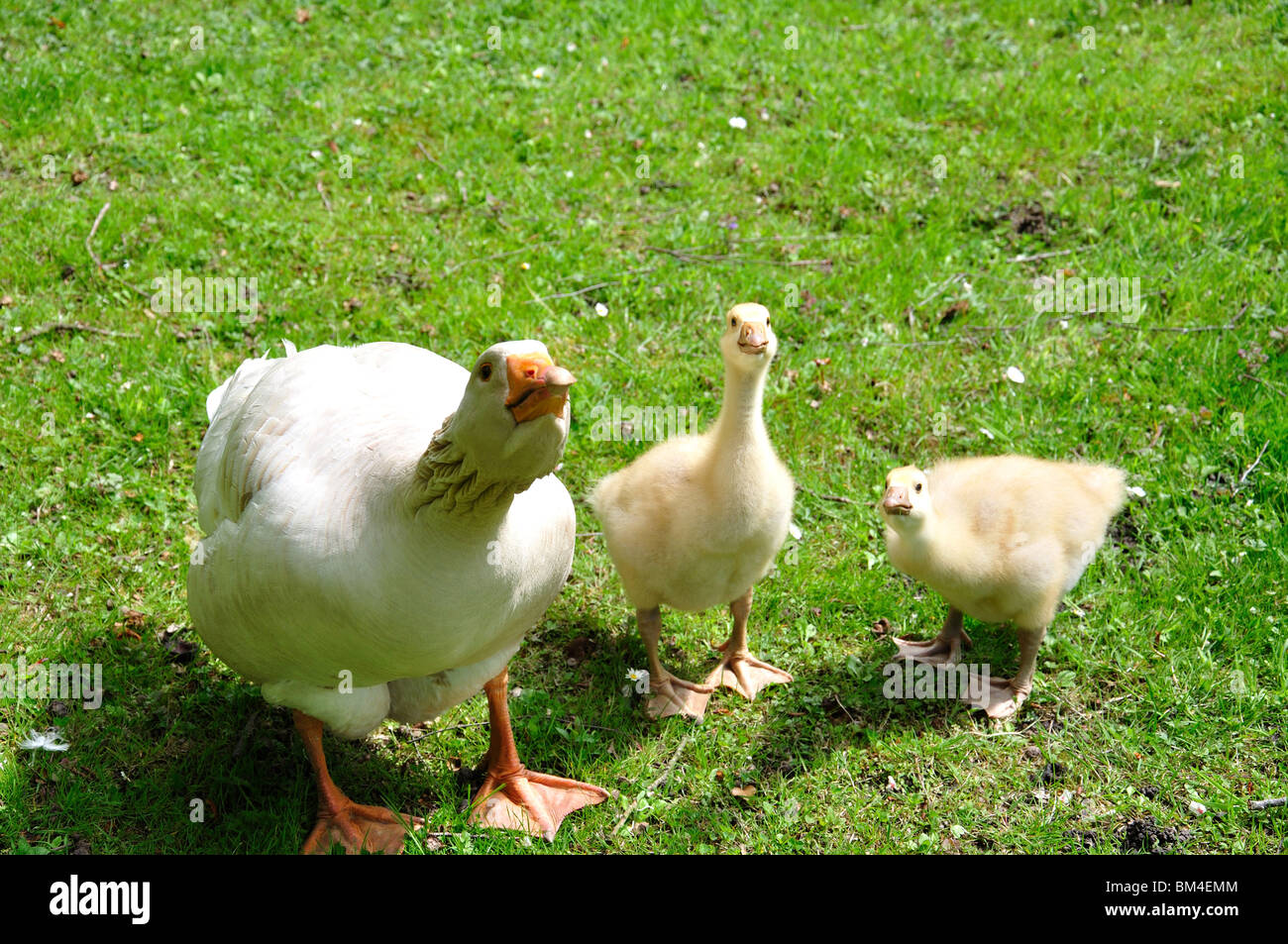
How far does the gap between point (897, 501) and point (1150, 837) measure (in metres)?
1.70

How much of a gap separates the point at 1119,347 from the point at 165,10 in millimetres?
8142

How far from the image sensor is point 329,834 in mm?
4344

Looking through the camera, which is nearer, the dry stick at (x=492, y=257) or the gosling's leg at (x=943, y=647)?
the gosling's leg at (x=943, y=647)

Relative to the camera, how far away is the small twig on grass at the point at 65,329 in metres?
6.35

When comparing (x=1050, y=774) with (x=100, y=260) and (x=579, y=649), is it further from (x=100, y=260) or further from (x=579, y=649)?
(x=100, y=260)

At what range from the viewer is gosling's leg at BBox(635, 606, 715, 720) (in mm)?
4871

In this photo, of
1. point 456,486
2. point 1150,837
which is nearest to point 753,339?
point 456,486

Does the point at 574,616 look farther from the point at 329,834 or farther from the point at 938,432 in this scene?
the point at 938,432

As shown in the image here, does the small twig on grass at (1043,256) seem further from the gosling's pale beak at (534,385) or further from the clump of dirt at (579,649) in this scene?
the gosling's pale beak at (534,385)

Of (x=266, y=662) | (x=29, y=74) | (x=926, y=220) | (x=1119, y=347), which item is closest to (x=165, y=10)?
(x=29, y=74)

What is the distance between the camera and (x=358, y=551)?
3.39 metres

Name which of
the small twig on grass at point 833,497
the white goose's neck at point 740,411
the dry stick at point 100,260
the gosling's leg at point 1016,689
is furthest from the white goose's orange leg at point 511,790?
the dry stick at point 100,260

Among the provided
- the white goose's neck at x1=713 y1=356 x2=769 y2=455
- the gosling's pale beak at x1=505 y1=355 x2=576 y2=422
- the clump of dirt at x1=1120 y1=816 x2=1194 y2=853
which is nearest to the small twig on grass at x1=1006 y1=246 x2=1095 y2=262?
the white goose's neck at x1=713 y1=356 x2=769 y2=455

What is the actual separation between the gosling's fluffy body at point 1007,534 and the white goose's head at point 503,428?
81.5 inches
